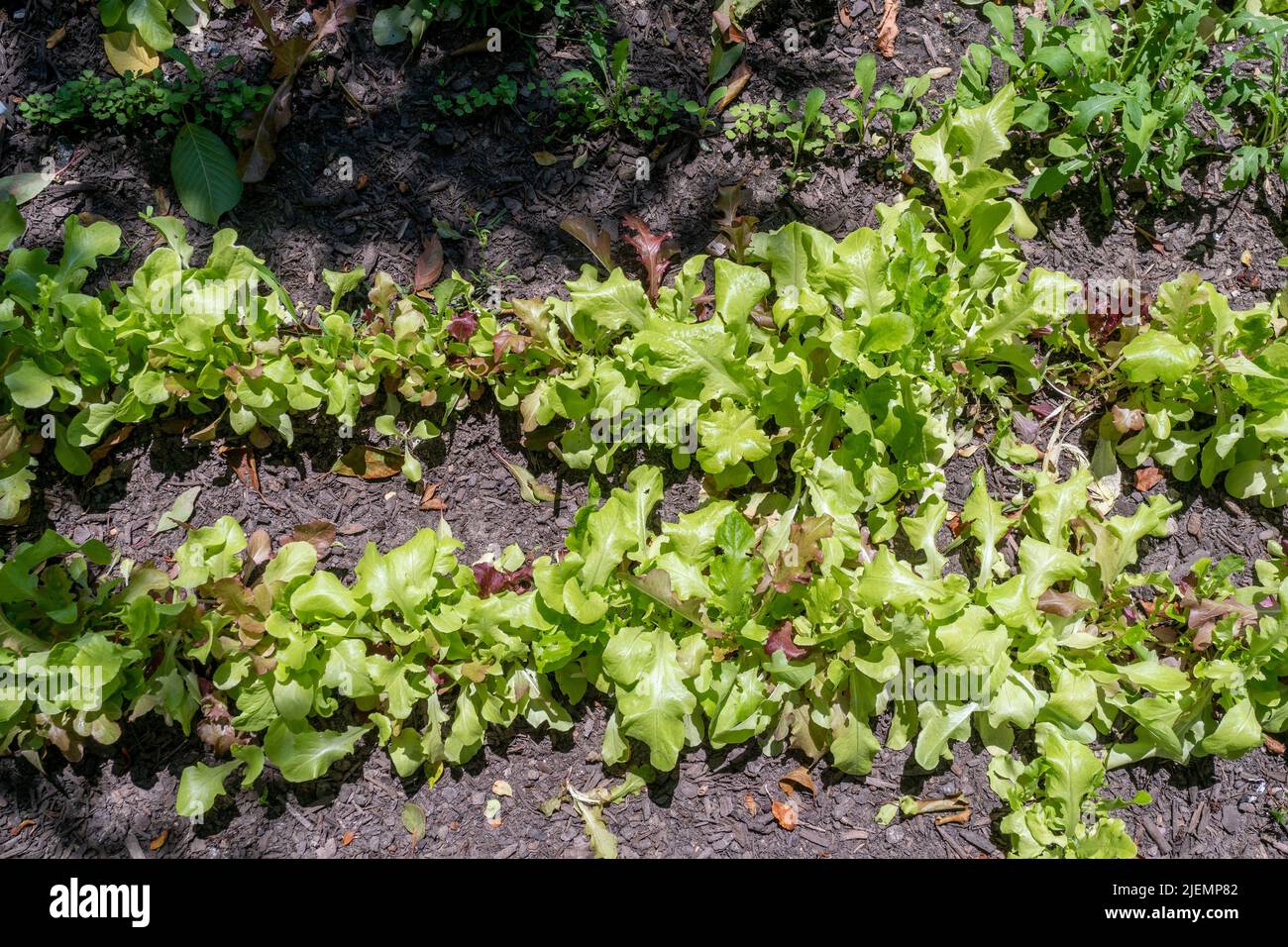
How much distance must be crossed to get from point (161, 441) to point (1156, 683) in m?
3.17

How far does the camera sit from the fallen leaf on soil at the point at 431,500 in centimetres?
302

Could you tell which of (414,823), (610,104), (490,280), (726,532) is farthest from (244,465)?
(610,104)

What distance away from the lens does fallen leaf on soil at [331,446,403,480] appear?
9.98 ft

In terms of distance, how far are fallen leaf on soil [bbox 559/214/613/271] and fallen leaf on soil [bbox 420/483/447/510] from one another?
91cm

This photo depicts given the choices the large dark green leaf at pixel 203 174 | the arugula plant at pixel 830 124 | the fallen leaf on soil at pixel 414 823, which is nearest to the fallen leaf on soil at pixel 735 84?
the arugula plant at pixel 830 124

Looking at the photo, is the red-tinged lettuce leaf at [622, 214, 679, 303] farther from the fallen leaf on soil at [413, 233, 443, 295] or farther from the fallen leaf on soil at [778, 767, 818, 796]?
the fallen leaf on soil at [778, 767, 818, 796]

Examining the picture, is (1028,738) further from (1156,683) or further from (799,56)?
(799,56)

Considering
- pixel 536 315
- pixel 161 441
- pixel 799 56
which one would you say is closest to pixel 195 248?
pixel 161 441

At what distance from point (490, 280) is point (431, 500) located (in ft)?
2.55

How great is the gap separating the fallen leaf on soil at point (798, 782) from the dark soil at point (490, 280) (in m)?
0.03

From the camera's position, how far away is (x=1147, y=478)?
10.1 ft

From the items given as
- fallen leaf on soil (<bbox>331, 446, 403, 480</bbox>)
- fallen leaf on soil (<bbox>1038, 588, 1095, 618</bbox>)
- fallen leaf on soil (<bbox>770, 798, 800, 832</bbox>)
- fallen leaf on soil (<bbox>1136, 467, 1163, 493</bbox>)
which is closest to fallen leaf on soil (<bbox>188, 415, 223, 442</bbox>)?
fallen leaf on soil (<bbox>331, 446, 403, 480</bbox>)

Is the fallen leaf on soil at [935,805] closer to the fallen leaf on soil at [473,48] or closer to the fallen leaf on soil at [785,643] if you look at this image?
the fallen leaf on soil at [785,643]

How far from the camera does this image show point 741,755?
2.79 meters
